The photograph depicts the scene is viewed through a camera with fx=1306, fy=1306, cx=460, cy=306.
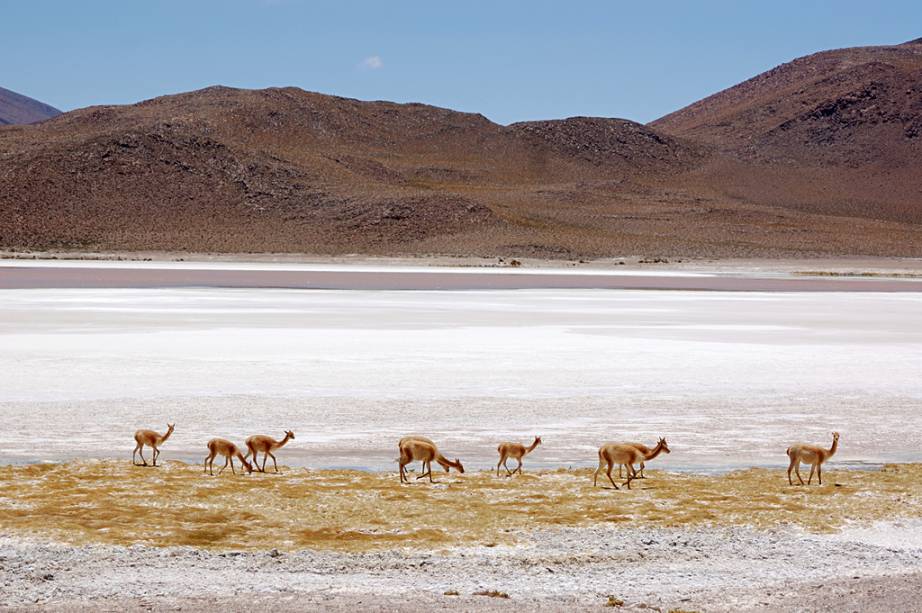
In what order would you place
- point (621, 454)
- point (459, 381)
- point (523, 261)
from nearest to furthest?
point (621, 454)
point (459, 381)
point (523, 261)

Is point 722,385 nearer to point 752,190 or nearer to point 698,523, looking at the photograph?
point 698,523

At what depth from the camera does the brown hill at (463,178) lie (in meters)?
95.1

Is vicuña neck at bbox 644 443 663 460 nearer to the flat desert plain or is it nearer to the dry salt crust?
the flat desert plain

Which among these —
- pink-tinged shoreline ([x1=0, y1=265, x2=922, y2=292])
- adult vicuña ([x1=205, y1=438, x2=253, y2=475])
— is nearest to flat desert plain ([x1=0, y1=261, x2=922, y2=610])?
adult vicuña ([x1=205, y1=438, x2=253, y2=475])

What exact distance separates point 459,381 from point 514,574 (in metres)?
9.54

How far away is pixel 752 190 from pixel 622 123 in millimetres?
23579

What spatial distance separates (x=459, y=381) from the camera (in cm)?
1694

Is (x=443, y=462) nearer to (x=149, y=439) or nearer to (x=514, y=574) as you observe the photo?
(x=149, y=439)

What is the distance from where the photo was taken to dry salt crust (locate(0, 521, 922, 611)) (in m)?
6.86

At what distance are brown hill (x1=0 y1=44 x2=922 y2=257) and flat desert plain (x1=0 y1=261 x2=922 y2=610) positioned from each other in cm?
6215

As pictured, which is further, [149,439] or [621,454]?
[149,439]

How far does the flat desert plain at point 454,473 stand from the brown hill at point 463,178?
6215cm

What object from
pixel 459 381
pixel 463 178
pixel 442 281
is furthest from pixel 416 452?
pixel 463 178

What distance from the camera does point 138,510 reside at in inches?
348
